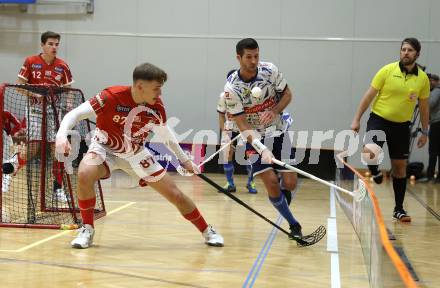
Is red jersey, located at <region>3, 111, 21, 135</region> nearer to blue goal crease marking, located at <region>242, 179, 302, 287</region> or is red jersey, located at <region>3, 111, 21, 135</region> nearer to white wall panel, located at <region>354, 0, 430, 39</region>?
blue goal crease marking, located at <region>242, 179, 302, 287</region>

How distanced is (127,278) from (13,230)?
2.16 m

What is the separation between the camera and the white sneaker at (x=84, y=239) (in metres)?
5.09

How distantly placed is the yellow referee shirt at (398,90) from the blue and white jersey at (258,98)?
165cm

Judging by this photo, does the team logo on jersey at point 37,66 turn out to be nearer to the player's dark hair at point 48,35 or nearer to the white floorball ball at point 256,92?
the player's dark hair at point 48,35

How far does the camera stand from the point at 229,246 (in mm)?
5395

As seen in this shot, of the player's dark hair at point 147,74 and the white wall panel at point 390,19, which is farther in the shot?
the white wall panel at point 390,19

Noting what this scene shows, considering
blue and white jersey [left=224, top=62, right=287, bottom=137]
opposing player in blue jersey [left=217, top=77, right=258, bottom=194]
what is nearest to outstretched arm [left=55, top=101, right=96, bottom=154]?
blue and white jersey [left=224, top=62, right=287, bottom=137]

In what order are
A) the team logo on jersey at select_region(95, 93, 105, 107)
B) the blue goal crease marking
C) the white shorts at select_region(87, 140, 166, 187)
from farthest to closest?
the white shorts at select_region(87, 140, 166, 187) < the team logo on jersey at select_region(95, 93, 105, 107) < the blue goal crease marking

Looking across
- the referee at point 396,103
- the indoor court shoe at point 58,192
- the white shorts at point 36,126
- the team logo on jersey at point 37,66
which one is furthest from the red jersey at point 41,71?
the referee at point 396,103

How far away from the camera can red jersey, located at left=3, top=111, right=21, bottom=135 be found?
21.4 feet

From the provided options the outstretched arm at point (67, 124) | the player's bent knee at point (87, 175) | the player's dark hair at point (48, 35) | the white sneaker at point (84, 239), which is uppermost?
the player's dark hair at point (48, 35)

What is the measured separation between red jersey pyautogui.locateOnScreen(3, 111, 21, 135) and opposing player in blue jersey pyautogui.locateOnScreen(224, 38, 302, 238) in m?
2.33

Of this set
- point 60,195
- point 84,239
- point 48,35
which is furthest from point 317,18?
point 84,239

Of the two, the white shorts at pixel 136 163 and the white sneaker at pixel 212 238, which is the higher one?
the white shorts at pixel 136 163
